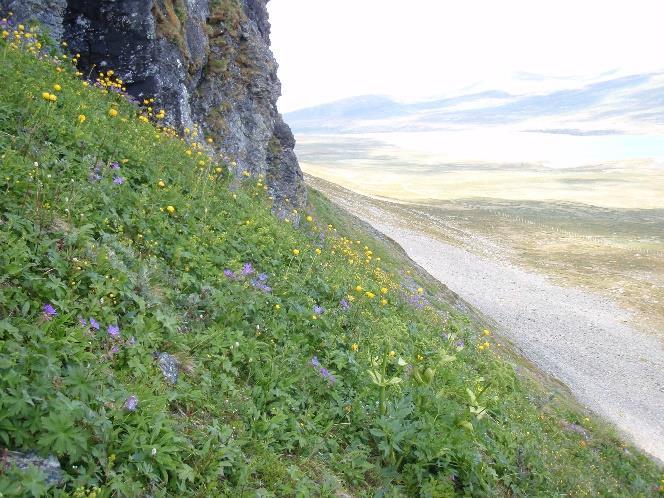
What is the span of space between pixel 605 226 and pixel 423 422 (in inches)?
3674

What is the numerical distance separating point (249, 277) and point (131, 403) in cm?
369

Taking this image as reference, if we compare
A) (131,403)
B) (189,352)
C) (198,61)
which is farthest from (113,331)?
(198,61)

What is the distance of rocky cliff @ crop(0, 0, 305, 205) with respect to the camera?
42.9 feet

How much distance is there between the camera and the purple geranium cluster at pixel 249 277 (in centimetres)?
721

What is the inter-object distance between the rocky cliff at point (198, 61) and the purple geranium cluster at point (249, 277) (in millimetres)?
5583

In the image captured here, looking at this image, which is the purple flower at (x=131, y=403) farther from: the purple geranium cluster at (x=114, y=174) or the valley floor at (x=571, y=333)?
the valley floor at (x=571, y=333)

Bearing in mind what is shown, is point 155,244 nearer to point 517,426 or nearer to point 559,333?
point 517,426

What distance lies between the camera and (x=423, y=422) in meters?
6.24

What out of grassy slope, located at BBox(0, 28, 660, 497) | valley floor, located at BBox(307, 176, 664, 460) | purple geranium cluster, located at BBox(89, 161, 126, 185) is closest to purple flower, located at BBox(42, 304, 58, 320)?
grassy slope, located at BBox(0, 28, 660, 497)

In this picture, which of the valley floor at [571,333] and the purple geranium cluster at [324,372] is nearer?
the purple geranium cluster at [324,372]

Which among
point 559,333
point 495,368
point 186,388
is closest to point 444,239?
point 559,333

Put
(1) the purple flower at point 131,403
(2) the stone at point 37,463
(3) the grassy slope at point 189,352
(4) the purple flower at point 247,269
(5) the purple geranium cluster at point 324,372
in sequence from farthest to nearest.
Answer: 1. (4) the purple flower at point 247,269
2. (5) the purple geranium cluster at point 324,372
3. (1) the purple flower at point 131,403
4. (3) the grassy slope at point 189,352
5. (2) the stone at point 37,463

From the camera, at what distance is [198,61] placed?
16.4m

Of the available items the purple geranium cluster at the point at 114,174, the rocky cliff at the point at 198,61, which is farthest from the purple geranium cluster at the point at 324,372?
the rocky cliff at the point at 198,61
